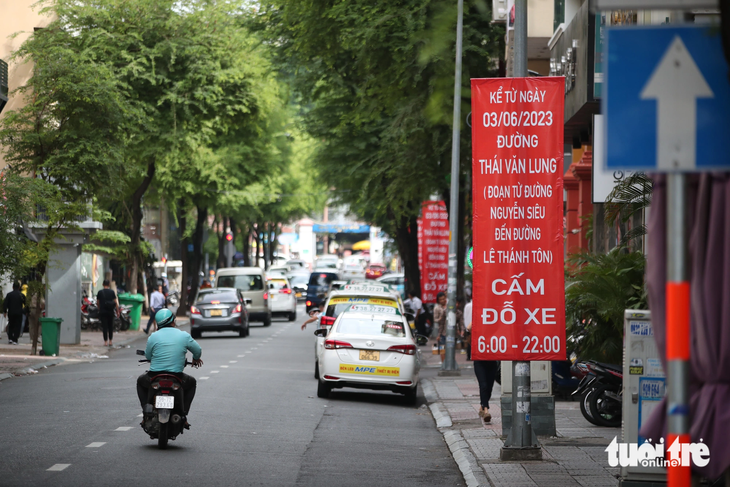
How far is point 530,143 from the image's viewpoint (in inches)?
439

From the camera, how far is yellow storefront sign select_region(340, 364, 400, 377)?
17375 mm

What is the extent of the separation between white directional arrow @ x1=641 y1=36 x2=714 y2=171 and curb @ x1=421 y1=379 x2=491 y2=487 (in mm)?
5743

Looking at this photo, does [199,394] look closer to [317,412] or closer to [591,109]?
[317,412]

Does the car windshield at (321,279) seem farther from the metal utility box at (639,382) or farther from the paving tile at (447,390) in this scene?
the metal utility box at (639,382)

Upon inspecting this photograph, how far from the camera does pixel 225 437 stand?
12.6 m

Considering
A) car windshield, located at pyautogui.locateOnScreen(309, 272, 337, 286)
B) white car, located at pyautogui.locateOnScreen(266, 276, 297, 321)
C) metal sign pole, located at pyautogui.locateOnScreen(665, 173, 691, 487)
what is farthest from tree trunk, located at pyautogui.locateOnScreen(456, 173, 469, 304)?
metal sign pole, located at pyautogui.locateOnScreen(665, 173, 691, 487)

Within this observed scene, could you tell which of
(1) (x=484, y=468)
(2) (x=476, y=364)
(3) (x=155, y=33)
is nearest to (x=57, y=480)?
(1) (x=484, y=468)

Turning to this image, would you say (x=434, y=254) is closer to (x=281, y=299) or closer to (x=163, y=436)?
(x=281, y=299)

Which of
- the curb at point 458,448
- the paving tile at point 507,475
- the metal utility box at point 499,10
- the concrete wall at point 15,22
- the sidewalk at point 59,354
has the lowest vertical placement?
the sidewalk at point 59,354

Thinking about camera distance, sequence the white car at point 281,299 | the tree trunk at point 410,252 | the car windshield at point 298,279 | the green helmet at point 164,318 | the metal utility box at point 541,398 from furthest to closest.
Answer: the car windshield at point 298,279, the white car at point 281,299, the tree trunk at point 410,252, the metal utility box at point 541,398, the green helmet at point 164,318

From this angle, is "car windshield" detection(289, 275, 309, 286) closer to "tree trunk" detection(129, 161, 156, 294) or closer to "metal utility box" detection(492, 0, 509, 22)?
"tree trunk" detection(129, 161, 156, 294)

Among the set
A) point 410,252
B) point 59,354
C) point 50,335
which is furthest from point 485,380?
point 410,252

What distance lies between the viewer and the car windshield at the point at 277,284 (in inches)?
1852

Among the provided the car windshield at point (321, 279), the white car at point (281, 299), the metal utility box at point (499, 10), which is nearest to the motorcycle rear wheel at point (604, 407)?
the metal utility box at point (499, 10)
